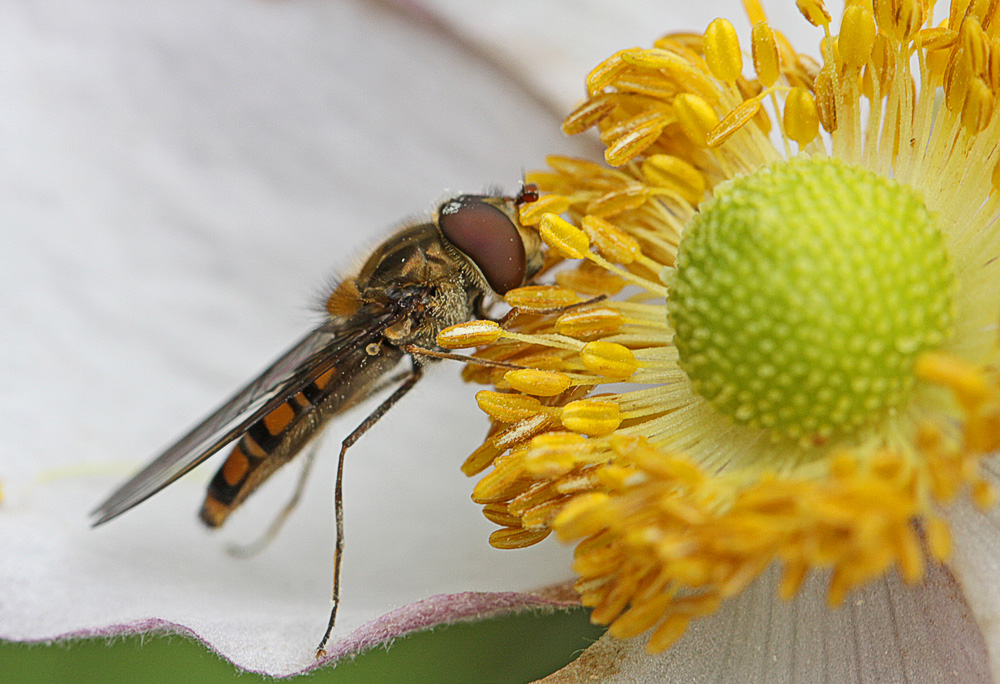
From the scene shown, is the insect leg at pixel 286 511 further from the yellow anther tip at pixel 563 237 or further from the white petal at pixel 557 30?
the white petal at pixel 557 30

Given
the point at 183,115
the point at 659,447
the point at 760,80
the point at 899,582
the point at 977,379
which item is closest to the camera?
the point at 977,379

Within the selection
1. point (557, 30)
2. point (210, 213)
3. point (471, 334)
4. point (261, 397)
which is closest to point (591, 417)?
point (471, 334)

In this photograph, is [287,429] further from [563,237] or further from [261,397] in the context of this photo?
[563,237]

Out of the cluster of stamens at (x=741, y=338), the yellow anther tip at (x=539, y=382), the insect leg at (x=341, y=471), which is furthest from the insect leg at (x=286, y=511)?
the yellow anther tip at (x=539, y=382)

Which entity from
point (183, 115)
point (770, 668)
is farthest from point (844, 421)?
point (183, 115)

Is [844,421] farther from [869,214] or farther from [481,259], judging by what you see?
[481,259]
